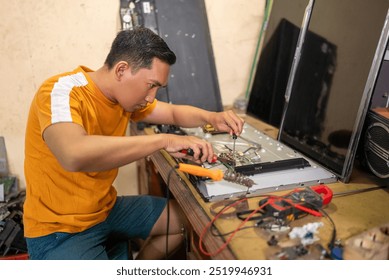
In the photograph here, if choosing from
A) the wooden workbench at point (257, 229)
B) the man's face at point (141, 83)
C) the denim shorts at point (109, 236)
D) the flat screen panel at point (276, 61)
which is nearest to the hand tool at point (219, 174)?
the wooden workbench at point (257, 229)

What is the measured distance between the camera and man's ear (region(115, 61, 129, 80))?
1.15 meters

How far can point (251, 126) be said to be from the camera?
→ 5.71ft

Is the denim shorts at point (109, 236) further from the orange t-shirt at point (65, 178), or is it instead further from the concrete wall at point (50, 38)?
the concrete wall at point (50, 38)

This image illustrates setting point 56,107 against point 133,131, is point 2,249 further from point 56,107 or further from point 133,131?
point 56,107

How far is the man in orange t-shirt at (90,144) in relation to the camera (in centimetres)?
102

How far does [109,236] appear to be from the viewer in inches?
57.1

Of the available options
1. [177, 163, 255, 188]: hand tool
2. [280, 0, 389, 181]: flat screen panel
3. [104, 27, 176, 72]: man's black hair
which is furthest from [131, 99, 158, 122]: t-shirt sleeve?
[280, 0, 389, 181]: flat screen panel

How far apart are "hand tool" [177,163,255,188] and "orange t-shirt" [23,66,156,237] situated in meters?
0.34

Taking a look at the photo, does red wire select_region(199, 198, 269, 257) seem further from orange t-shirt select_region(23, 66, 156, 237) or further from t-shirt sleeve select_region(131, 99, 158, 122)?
t-shirt sleeve select_region(131, 99, 158, 122)

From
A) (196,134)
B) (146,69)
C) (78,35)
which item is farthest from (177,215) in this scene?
(78,35)

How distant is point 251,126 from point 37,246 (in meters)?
1.03

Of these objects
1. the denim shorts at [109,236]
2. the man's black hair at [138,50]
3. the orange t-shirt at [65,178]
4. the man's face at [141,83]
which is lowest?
the denim shorts at [109,236]

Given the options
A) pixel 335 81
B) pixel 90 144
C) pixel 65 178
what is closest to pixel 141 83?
pixel 90 144

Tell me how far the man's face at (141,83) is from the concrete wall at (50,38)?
79 cm
